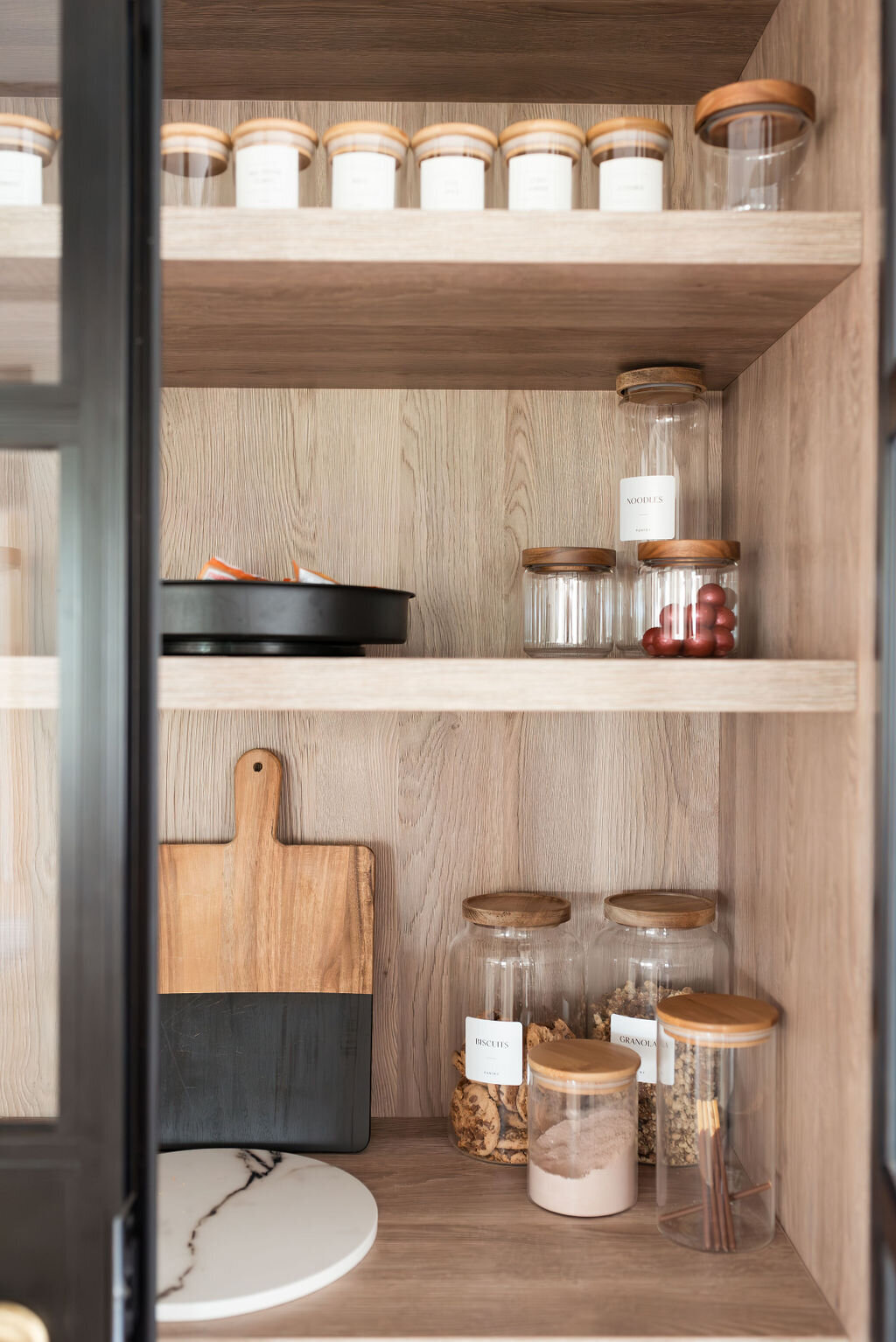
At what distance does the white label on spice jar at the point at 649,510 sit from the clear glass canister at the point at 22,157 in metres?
0.67

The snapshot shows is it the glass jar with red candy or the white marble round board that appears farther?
the glass jar with red candy

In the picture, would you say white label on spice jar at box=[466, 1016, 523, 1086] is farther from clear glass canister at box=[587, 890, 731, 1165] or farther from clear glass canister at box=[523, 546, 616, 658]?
clear glass canister at box=[523, 546, 616, 658]

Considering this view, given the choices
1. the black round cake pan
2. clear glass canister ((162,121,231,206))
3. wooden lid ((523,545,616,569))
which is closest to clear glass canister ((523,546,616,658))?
wooden lid ((523,545,616,569))

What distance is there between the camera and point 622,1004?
1260mm

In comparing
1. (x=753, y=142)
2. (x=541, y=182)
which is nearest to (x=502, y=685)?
(x=541, y=182)

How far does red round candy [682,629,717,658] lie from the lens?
3.59 ft

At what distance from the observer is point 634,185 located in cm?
100

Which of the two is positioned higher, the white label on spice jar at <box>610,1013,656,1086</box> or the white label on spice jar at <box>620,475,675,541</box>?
the white label on spice jar at <box>620,475,675,541</box>

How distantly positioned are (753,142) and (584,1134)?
39.8 inches

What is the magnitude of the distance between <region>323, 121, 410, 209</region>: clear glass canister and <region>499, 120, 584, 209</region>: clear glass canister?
12 cm

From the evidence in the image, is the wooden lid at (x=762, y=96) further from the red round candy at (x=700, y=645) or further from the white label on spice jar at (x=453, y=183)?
the red round candy at (x=700, y=645)

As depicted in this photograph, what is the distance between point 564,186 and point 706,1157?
3.18ft

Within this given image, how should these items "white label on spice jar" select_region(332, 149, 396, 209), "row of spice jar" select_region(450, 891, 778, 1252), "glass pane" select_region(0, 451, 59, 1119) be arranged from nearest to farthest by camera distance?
"glass pane" select_region(0, 451, 59, 1119) → "white label on spice jar" select_region(332, 149, 396, 209) → "row of spice jar" select_region(450, 891, 778, 1252)

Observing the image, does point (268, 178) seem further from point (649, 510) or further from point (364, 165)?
point (649, 510)
